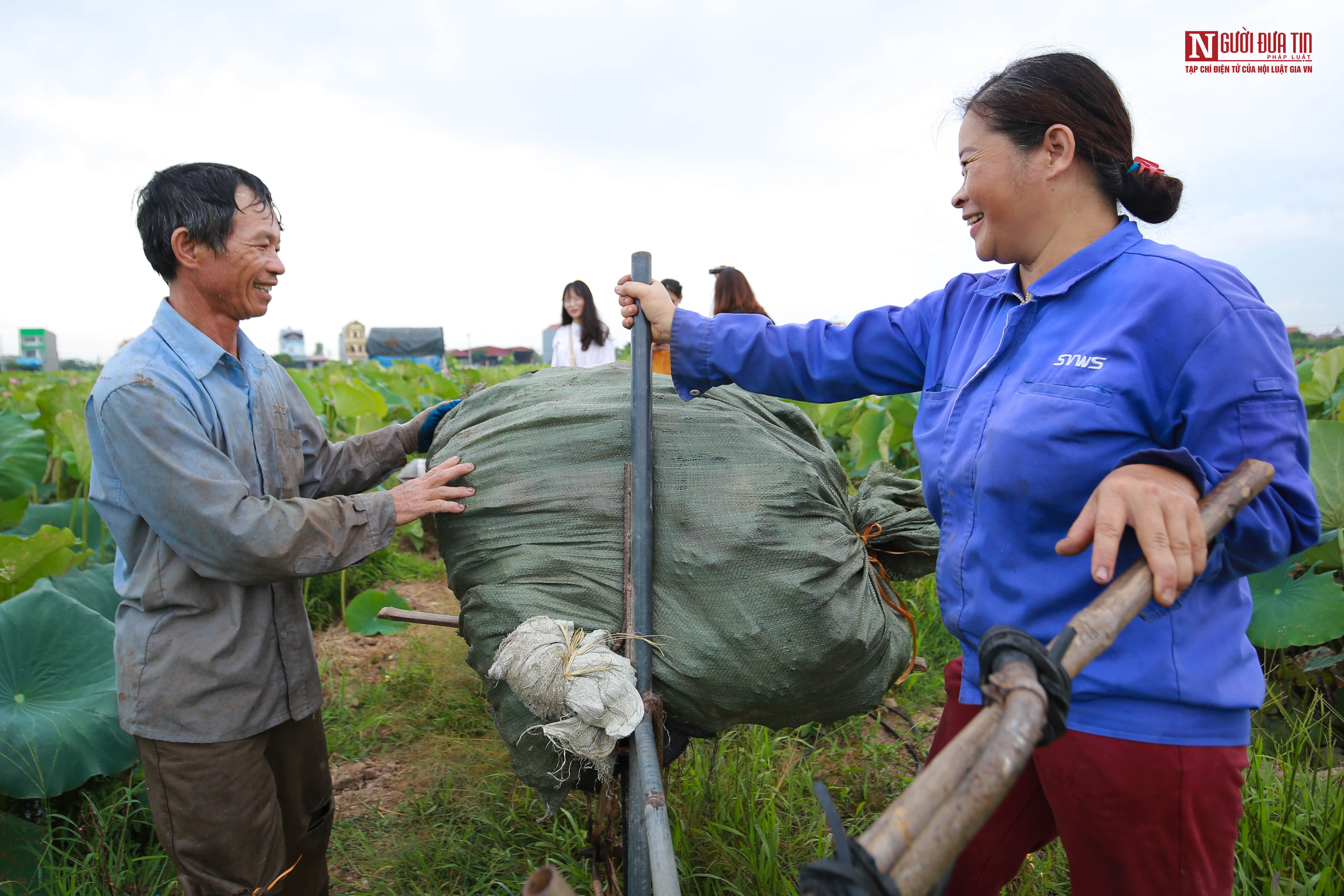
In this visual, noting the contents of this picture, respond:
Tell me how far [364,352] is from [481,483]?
3277cm

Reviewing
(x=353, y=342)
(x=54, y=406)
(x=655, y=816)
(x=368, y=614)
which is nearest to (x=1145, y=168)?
(x=655, y=816)

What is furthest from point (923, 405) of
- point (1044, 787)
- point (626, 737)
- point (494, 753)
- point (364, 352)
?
point (364, 352)

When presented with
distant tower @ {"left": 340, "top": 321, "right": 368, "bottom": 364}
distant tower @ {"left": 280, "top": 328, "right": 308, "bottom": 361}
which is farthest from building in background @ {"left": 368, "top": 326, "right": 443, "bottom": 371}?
distant tower @ {"left": 280, "top": 328, "right": 308, "bottom": 361}

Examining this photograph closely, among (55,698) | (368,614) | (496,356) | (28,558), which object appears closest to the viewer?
(55,698)

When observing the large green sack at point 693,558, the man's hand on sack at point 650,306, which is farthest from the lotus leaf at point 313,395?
the man's hand on sack at point 650,306

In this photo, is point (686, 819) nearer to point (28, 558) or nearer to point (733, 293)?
point (28, 558)

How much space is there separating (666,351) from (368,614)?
80.3 inches

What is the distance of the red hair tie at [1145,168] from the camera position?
1222 millimetres

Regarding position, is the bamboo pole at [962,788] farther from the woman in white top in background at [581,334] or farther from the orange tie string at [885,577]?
the woman in white top in background at [581,334]

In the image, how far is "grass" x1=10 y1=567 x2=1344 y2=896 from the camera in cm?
210

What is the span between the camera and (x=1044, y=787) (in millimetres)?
1221

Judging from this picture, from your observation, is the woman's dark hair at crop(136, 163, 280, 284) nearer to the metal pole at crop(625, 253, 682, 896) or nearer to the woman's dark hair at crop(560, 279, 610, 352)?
the metal pole at crop(625, 253, 682, 896)

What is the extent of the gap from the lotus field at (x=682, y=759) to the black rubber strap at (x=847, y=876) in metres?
1.67

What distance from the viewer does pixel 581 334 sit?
551 cm
